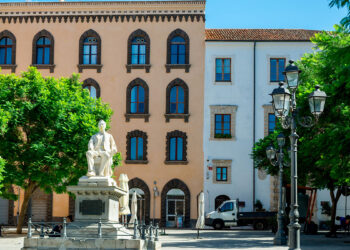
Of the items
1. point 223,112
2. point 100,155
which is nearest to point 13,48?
point 223,112

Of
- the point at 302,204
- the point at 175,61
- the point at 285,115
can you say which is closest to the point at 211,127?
the point at 175,61

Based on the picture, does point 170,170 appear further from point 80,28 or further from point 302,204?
point 80,28

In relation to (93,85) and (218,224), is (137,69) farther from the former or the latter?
(218,224)

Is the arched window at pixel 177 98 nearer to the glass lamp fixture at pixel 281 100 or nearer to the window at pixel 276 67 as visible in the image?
the window at pixel 276 67

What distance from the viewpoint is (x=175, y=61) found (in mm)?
45406

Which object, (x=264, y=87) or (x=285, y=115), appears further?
(x=264, y=87)

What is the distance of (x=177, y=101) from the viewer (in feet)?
148

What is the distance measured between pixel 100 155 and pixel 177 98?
24.2 m

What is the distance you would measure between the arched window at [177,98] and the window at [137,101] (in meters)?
1.89

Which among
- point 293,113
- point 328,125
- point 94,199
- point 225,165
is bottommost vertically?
point 94,199

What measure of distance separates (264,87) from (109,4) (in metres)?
13.2

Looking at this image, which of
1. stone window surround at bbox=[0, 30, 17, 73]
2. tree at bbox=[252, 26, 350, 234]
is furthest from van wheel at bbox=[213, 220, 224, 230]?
stone window surround at bbox=[0, 30, 17, 73]

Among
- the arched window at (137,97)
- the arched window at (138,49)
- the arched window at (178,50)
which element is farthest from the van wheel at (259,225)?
the arched window at (138,49)

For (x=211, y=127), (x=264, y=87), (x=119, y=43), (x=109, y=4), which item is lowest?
(x=211, y=127)
